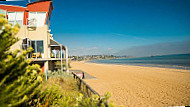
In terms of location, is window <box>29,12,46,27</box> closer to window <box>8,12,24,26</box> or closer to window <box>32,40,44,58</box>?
window <box>8,12,24,26</box>

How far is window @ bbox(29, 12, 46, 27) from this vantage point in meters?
13.1

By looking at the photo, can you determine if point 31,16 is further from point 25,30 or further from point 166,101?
point 166,101

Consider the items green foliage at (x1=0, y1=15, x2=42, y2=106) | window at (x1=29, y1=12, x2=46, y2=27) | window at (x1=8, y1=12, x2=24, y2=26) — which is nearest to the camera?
green foliage at (x1=0, y1=15, x2=42, y2=106)

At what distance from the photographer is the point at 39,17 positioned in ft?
43.4

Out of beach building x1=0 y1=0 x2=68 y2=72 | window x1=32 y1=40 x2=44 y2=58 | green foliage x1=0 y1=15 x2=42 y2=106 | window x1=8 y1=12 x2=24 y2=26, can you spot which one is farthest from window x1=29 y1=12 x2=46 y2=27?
green foliage x1=0 y1=15 x2=42 y2=106

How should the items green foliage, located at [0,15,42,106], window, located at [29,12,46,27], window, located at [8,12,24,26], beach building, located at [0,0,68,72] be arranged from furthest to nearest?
window, located at [29,12,46,27] → window, located at [8,12,24,26] → beach building, located at [0,0,68,72] → green foliage, located at [0,15,42,106]

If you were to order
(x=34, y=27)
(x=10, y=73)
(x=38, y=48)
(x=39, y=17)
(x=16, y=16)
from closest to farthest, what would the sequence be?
1. (x=10, y=73)
2. (x=34, y=27)
3. (x=38, y=48)
4. (x=16, y=16)
5. (x=39, y=17)

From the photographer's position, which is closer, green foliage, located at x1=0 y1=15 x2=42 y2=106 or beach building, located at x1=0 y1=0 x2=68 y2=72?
green foliage, located at x1=0 y1=15 x2=42 y2=106

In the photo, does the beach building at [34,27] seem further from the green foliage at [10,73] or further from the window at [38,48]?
the green foliage at [10,73]

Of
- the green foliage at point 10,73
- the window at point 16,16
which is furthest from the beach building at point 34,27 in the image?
the green foliage at point 10,73

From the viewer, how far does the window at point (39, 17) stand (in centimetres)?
1305

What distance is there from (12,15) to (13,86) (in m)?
13.2

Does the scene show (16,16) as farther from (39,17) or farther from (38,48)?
(38,48)

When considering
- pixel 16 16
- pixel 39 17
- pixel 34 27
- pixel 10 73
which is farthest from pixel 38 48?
pixel 10 73
